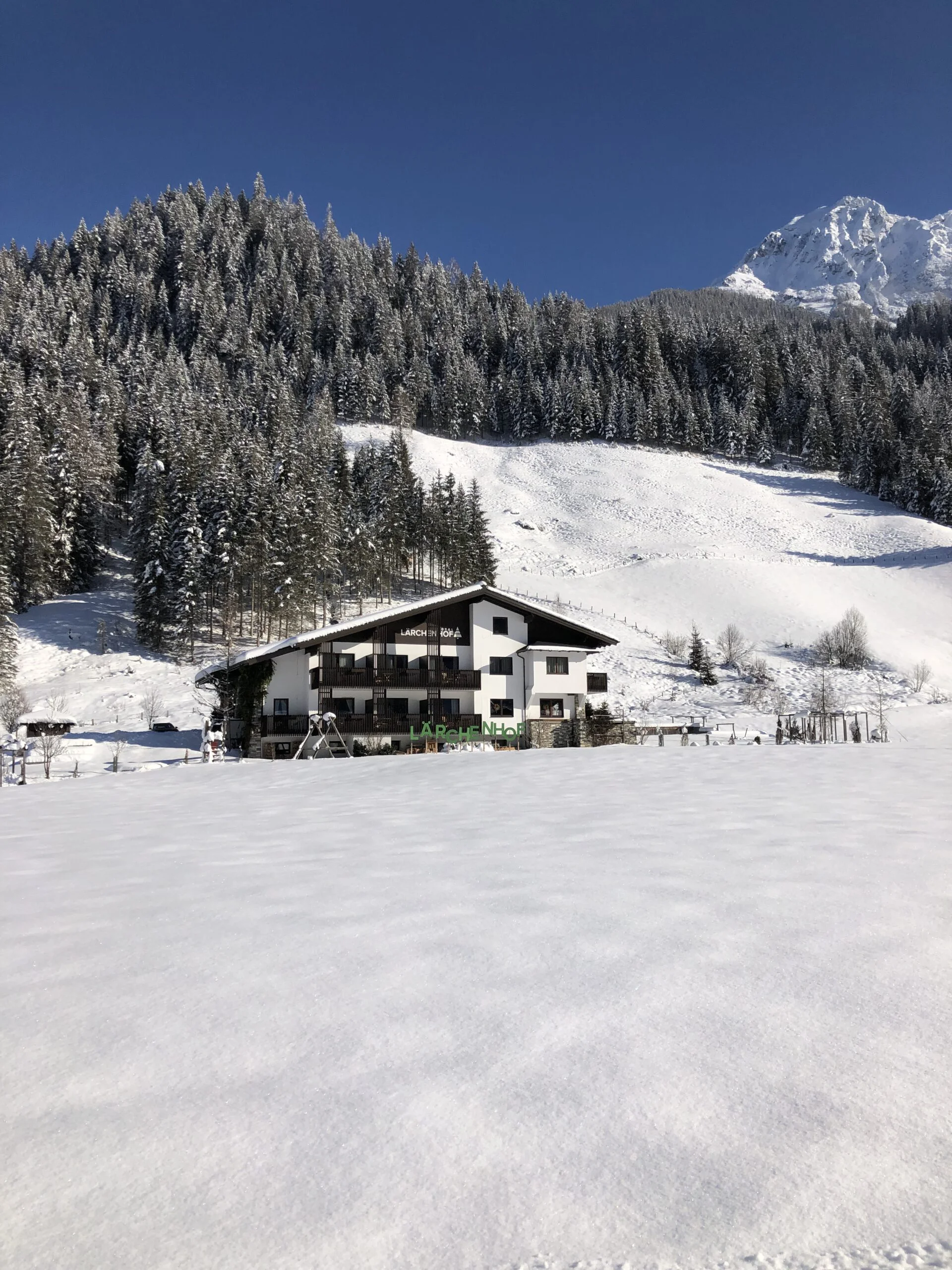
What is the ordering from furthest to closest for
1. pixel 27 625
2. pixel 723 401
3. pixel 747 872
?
pixel 723 401 → pixel 27 625 → pixel 747 872

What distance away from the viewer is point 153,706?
40.7 meters

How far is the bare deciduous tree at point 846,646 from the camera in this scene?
182 ft

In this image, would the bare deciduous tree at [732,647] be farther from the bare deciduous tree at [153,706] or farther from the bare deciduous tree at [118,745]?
the bare deciduous tree at [118,745]

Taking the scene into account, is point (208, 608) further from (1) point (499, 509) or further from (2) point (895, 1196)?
(2) point (895, 1196)

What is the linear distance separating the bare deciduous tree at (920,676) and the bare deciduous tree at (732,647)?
11481 mm

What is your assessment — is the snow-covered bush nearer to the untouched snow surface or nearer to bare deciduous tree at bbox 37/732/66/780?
bare deciduous tree at bbox 37/732/66/780

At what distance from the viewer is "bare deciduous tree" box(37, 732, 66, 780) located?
22.8 metres

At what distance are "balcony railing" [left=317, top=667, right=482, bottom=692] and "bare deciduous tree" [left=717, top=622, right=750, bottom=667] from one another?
27.2 meters

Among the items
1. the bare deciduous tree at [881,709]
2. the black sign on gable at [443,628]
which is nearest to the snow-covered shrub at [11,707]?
the black sign on gable at [443,628]

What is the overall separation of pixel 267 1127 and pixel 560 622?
111 feet

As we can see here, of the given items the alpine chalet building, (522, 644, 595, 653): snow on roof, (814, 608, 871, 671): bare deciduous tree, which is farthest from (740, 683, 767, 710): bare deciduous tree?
(522, 644, 595, 653): snow on roof

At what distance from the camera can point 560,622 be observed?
36219 millimetres

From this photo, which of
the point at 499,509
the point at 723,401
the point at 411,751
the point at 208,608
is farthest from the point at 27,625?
the point at 723,401

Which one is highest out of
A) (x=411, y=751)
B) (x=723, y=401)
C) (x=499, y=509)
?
(x=723, y=401)
